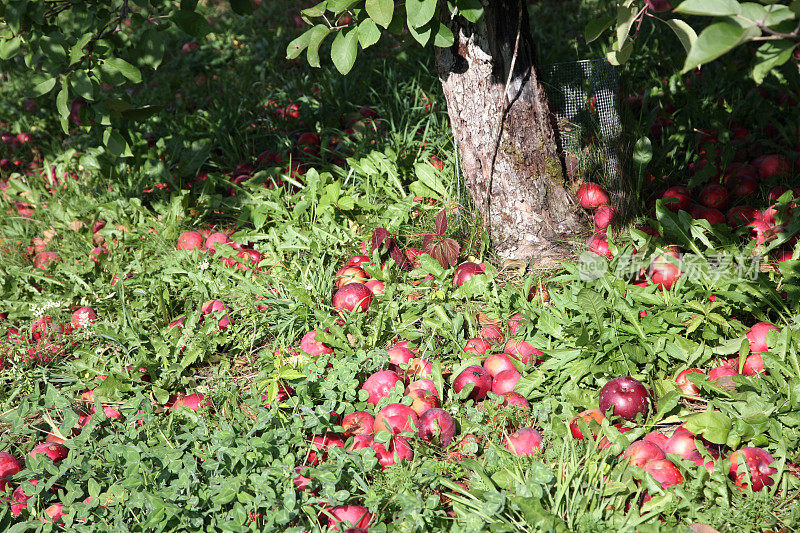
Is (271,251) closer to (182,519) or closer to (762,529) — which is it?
(182,519)

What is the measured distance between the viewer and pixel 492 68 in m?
2.40

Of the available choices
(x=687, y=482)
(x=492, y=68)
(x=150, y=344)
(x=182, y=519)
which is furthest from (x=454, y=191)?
(x=182, y=519)

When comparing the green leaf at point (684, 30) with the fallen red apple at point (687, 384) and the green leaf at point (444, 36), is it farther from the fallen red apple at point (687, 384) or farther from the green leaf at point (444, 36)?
the fallen red apple at point (687, 384)

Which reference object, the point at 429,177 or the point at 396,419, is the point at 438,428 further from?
the point at 429,177

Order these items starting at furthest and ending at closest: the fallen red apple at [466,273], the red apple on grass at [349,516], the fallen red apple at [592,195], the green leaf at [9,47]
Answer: the fallen red apple at [592,195], the fallen red apple at [466,273], the green leaf at [9,47], the red apple on grass at [349,516]

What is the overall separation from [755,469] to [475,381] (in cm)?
79

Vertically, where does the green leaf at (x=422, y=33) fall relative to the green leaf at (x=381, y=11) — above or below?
below

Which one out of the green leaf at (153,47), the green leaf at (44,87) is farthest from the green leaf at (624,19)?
the green leaf at (44,87)

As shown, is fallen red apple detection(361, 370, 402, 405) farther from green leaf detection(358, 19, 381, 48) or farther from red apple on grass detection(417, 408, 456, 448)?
green leaf detection(358, 19, 381, 48)

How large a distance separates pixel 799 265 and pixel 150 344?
2327mm

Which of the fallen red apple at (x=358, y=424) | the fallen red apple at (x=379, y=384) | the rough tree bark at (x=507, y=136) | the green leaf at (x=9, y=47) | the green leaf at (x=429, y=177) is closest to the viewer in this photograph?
the fallen red apple at (x=358, y=424)

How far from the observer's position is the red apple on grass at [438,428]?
1.85 metres

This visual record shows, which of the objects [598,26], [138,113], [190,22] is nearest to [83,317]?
[138,113]

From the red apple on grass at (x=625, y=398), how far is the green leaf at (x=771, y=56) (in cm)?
96
